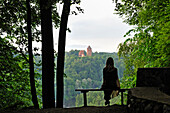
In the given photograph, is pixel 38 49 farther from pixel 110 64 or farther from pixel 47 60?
pixel 110 64

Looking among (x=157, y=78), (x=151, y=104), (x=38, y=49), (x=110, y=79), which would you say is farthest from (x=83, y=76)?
(x=151, y=104)

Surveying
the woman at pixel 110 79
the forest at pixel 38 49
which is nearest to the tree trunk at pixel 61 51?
the forest at pixel 38 49

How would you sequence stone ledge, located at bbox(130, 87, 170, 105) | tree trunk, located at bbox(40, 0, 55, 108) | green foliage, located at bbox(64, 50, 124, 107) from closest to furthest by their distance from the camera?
stone ledge, located at bbox(130, 87, 170, 105)
tree trunk, located at bbox(40, 0, 55, 108)
green foliage, located at bbox(64, 50, 124, 107)

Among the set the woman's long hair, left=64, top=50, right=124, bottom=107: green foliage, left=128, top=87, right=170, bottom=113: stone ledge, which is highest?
the woman's long hair

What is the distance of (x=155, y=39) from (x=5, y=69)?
6.49 m

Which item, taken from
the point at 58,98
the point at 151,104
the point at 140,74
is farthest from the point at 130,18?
the point at 151,104

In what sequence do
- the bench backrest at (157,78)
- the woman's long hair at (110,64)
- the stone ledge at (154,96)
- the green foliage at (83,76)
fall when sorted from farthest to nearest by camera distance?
1. the green foliage at (83,76)
2. the woman's long hair at (110,64)
3. the bench backrest at (157,78)
4. the stone ledge at (154,96)

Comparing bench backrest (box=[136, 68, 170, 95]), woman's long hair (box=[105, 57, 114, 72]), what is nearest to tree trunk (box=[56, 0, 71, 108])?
woman's long hair (box=[105, 57, 114, 72])

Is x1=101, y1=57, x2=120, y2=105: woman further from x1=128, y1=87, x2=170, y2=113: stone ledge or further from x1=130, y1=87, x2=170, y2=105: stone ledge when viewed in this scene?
x1=128, y1=87, x2=170, y2=113: stone ledge

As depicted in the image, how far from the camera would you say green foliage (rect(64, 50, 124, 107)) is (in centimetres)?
11462

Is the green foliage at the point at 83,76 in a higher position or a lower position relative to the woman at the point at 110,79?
lower

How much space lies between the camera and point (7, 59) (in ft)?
26.0

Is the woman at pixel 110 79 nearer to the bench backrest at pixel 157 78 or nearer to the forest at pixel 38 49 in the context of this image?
the bench backrest at pixel 157 78

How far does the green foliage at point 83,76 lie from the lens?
115 m
